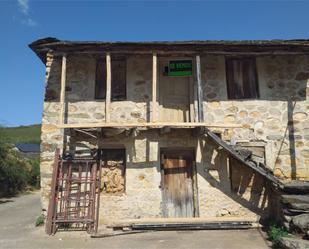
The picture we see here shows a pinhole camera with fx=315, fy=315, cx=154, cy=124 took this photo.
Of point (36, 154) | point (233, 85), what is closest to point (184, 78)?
point (233, 85)

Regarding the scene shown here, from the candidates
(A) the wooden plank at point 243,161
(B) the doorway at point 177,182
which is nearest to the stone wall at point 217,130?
(B) the doorway at point 177,182

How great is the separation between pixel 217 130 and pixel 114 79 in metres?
3.23

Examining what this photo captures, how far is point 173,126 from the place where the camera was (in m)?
7.77

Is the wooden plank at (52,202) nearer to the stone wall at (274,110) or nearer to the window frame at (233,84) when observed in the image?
the stone wall at (274,110)

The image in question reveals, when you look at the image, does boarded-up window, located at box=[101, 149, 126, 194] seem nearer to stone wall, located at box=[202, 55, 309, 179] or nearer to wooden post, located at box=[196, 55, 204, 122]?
wooden post, located at box=[196, 55, 204, 122]

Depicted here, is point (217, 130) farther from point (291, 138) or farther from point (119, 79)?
point (119, 79)

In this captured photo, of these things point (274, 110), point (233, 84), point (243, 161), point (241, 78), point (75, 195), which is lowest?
point (75, 195)

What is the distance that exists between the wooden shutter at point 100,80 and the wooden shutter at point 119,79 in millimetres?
256

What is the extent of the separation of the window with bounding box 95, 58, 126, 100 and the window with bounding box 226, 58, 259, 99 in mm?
2994

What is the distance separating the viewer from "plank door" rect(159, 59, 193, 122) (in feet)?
29.2

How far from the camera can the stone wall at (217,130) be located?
8.24 metres

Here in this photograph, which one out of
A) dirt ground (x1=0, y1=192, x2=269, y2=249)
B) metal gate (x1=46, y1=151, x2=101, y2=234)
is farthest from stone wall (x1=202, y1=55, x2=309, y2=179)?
metal gate (x1=46, y1=151, x2=101, y2=234)

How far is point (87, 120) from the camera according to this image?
28.3ft

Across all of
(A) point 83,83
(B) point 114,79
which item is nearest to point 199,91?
(B) point 114,79
